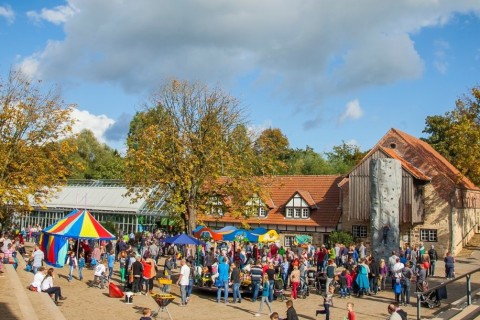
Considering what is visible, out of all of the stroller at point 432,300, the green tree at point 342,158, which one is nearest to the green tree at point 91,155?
the green tree at point 342,158

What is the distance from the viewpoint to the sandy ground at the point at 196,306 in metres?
17.4

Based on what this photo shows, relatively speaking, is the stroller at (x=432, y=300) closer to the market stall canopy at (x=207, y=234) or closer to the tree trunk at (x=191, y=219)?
the market stall canopy at (x=207, y=234)

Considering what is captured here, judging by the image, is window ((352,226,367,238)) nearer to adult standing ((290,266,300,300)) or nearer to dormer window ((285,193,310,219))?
dormer window ((285,193,310,219))

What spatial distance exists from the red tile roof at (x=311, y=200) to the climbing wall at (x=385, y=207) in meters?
14.1

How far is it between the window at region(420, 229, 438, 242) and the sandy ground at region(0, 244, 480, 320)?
500 inches

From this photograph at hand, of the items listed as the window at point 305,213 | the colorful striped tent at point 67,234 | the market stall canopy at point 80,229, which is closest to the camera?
the market stall canopy at point 80,229

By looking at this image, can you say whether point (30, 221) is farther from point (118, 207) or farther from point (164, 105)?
point (164, 105)

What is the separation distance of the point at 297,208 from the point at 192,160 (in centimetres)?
1338

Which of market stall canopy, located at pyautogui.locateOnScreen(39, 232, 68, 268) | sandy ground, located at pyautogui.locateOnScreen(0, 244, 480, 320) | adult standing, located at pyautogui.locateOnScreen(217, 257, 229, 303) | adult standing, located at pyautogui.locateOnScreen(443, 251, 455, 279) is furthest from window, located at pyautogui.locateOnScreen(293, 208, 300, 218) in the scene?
adult standing, located at pyautogui.locateOnScreen(217, 257, 229, 303)

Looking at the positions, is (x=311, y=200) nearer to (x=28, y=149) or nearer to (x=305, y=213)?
(x=305, y=213)

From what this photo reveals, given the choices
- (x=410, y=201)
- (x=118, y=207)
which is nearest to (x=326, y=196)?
(x=410, y=201)

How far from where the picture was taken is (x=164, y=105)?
31.8 meters

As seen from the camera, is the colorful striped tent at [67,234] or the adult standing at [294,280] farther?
the colorful striped tent at [67,234]

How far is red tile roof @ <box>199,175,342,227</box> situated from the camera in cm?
3812
